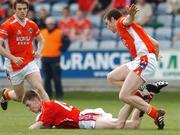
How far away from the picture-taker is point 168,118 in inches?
653

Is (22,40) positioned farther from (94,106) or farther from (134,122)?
(94,106)

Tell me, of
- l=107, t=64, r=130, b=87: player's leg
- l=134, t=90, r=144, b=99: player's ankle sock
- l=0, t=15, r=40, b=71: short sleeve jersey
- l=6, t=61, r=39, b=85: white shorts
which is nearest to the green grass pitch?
l=134, t=90, r=144, b=99: player's ankle sock

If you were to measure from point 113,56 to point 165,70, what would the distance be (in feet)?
4.79

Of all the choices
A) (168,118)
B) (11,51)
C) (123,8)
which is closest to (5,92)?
(11,51)

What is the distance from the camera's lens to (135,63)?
547 inches

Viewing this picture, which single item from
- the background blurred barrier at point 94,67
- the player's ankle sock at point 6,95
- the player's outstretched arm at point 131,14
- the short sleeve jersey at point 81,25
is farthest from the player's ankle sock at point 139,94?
the short sleeve jersey at point 81,25

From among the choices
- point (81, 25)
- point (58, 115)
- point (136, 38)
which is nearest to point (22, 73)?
point (58, 115)

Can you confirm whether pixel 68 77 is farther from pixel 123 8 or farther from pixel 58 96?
pixel 123 8

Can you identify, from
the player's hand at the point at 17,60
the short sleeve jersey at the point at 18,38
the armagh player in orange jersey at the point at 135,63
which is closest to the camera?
the armagh player in orange jersey at the point at 135,63

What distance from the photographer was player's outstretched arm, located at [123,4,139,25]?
13.3 meters

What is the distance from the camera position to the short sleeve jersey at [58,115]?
1338cm

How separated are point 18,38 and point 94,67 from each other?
809cm

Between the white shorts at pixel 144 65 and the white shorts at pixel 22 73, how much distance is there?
8.66 feet

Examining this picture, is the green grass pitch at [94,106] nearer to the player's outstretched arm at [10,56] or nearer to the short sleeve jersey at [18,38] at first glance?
the player's outstretched arm at [10,56]
